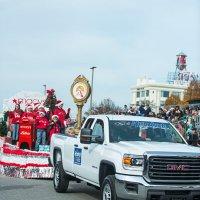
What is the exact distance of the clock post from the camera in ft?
64.6

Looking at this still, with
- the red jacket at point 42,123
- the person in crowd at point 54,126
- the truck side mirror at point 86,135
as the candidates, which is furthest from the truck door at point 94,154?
the red jacket at point 42,123

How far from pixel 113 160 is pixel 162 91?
129m

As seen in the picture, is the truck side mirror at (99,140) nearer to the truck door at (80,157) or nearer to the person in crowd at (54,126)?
the truck door at (80,157)

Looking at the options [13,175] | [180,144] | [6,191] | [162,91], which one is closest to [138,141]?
[180,144]

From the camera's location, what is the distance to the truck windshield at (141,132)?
→ 32.9 ft

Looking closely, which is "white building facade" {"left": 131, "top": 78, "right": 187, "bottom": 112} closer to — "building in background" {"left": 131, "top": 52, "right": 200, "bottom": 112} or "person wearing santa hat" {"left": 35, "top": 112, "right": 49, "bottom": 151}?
"building in background" {"left": 131, "top": 52, "right": 200, "bottom": 112}

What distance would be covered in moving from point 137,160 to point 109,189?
81 centimetres

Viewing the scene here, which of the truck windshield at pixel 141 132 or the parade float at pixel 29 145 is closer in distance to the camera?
the truck windshield at pixel 141 132

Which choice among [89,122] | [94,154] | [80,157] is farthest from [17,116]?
[94,154]

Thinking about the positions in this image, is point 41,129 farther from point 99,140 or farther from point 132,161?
point 132,161

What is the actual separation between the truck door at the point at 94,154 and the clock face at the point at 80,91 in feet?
28.8

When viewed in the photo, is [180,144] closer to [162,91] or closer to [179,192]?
[179,192]

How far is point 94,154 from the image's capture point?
10195mm

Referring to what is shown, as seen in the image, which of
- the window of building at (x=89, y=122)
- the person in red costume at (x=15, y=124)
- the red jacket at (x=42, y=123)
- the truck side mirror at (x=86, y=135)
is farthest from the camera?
the person in red costume at (x=15, y=124)
